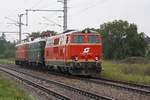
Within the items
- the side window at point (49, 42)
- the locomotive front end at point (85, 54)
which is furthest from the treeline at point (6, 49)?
the locomotive front end at point (85, 54)

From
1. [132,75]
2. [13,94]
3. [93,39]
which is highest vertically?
[93,39]

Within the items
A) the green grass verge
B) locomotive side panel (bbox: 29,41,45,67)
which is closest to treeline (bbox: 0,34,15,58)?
locomotive side panel (bbox: 29,41,45,67)

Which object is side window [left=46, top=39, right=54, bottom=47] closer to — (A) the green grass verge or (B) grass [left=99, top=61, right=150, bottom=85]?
(B) grass [left=99, top=61, right=150, bottom=85]

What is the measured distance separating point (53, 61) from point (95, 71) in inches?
235

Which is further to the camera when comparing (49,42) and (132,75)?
(49,42)

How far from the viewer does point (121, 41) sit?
96.8 metres

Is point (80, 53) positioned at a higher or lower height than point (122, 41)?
lower

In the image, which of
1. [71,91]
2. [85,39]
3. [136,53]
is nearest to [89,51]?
[85,39]

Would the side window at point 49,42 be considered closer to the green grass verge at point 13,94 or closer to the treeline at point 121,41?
the green grass verge at point 13,94

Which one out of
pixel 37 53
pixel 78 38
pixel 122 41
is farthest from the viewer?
pixel 122 41

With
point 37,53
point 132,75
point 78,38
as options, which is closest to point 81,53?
point 78,38

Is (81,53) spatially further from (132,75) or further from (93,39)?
(132,75)

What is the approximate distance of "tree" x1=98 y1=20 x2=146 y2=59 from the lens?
299 ft

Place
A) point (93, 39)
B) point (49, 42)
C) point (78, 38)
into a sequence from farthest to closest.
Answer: point (49, 42)
point (93, 39)
point (78, 38)
